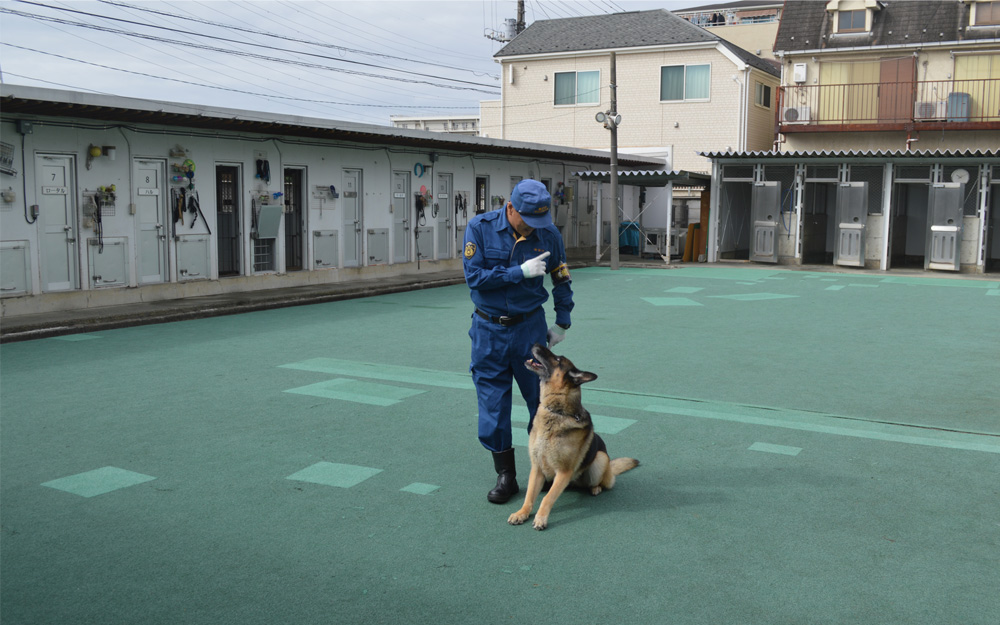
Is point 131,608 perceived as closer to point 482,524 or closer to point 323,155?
point 482,524

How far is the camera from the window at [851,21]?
3091cm

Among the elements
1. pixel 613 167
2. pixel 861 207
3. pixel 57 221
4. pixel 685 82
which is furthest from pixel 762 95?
pixel 57 221

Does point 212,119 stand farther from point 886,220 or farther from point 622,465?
point 886,220

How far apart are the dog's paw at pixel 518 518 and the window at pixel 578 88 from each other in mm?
32464

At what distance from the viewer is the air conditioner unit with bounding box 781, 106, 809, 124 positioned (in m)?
31.1

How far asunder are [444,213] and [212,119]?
888 cm

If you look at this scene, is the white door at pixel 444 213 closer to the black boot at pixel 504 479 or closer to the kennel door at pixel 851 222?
the kennel door at pixel 851 222

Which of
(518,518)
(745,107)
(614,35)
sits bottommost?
(518,518)

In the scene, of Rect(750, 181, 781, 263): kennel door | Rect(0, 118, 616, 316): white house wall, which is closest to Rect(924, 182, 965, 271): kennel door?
Rect(750, 181, 781, 263): kennel door

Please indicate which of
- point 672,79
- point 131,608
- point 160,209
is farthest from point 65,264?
point 672,79

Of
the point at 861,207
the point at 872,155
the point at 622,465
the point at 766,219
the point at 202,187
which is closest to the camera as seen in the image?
the point at 622,465

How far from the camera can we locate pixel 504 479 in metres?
5.44

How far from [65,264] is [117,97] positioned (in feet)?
9.05

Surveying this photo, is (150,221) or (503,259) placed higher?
(150,221)
